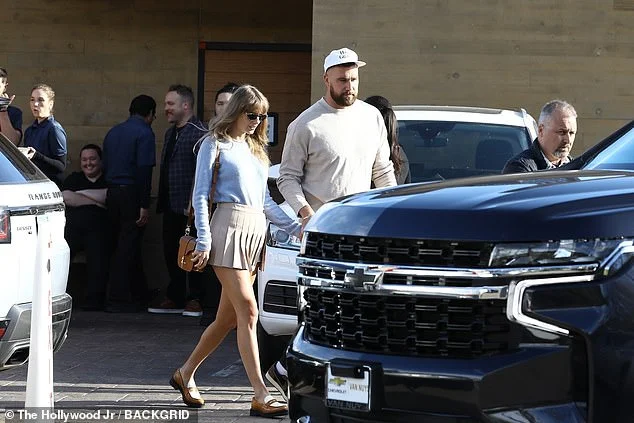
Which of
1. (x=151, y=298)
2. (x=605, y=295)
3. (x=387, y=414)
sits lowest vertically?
(x=151, y=298)

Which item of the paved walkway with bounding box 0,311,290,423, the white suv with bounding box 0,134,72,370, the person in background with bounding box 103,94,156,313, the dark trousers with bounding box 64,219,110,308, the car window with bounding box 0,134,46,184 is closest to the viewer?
the white suv with bounding box 0,134,72,370

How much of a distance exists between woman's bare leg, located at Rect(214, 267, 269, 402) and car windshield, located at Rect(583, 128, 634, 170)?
260cm

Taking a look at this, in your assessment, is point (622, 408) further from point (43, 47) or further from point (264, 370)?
point (43, 47)

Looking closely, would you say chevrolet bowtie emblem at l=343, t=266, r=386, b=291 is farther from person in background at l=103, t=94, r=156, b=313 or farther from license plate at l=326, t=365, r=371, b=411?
person in background at l=103, t=94, r=156, b=313

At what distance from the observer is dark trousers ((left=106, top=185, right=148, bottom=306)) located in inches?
528

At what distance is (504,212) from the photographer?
13.9ft

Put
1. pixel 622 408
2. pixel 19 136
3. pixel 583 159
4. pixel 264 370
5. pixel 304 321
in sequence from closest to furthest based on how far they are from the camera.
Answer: pixel 622 408
pixel 304 321
pixel 583 159
pixel 264 370
pixel 19 136

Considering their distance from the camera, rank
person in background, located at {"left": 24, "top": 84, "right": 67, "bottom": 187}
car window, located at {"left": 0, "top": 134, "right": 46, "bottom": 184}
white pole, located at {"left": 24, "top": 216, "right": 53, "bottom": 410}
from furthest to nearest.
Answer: person in background, located at {"left": 24, "top": 84, "right": 67, "bottom": 187} → car window, located at {"left": 0, "top": 134, "right": 46, "bottom": 184} → white pole, located at {"left": 24, "top": 216, "right": 53, "bottom": 410}

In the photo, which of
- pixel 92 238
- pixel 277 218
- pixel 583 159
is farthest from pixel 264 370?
pixel 92 238

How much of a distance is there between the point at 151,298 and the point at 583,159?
8.98 m

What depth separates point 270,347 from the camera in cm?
896

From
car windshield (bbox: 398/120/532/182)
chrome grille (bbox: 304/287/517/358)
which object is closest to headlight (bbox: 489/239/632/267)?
chrome grille (bbox: 304/287/517/358)

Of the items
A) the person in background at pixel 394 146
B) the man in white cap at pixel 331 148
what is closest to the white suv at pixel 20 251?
the man in white cap at pixel 331 148

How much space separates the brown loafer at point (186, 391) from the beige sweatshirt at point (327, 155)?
1.30m
